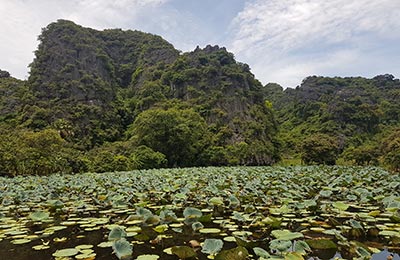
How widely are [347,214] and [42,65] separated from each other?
178 feet

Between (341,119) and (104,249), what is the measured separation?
54.8m

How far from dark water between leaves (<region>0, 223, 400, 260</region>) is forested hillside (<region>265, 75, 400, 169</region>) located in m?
30.7

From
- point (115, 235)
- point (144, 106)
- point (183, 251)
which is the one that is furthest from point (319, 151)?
point (183, 251)

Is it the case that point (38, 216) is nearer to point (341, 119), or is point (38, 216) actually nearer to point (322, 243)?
point (322, 243)

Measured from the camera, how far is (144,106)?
5000 centimetres

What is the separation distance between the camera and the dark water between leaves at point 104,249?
3451 mm

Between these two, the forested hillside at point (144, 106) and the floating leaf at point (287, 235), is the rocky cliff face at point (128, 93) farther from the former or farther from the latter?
the floating leaf at point (287, 235)

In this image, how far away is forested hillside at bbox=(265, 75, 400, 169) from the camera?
33094 mm

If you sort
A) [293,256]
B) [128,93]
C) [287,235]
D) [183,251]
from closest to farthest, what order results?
1. [293,256]
2. [183,251]
3. [287,235]
4. [128,93]

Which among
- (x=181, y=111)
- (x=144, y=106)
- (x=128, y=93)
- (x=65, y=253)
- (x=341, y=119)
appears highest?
(x=128, y=93)

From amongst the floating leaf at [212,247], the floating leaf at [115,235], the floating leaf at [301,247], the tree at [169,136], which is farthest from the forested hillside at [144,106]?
the floating leaf at [301,247]

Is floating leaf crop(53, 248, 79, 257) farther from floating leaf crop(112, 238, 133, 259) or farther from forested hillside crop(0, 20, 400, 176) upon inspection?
forested hillside crop(0, 20, 400, 176)

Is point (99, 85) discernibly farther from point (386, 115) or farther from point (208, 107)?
point (386, 115)

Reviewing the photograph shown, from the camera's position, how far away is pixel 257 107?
5369cm
